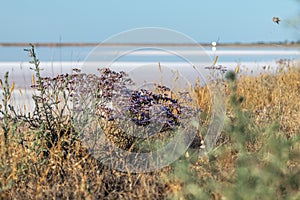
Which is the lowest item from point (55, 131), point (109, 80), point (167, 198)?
point (167, 198)

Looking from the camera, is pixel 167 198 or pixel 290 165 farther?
pixel 290 165

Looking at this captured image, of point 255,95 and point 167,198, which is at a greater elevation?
point 255,95

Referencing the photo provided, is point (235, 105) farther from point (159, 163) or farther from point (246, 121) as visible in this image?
point (159, 163)

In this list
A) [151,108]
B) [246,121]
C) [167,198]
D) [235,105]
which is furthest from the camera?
[151,108]

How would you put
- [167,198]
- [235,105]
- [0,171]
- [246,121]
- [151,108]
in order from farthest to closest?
[151,108] → [0,171] → [167,198] → [246,121] → [235,105]

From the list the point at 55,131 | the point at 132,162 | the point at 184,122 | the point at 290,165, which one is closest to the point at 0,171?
the point at 55,131

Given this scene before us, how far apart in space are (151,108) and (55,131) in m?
0.60

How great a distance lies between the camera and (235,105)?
7.13ft
